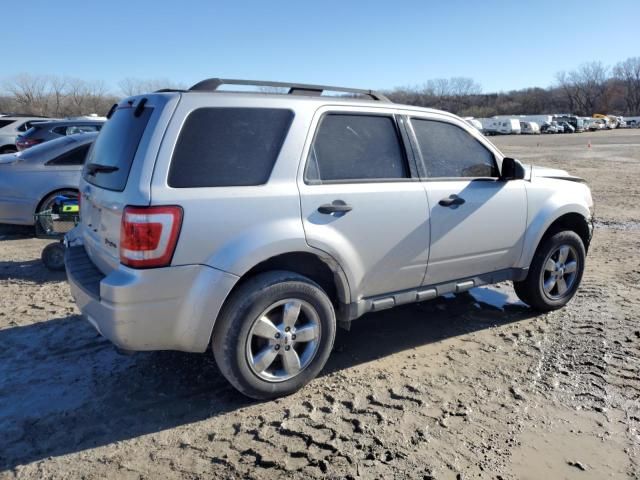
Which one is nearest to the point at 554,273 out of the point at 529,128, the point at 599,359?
the point at 599,359

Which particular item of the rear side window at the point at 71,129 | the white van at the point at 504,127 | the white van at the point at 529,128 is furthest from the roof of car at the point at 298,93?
the white van at the point at 529,128

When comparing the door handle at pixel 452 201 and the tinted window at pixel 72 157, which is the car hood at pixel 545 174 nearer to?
the door handle at pixel 452 201

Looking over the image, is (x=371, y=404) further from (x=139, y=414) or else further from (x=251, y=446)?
(x=139, y=414)

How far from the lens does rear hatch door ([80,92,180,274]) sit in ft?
9.95

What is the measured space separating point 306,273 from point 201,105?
133 centimetres

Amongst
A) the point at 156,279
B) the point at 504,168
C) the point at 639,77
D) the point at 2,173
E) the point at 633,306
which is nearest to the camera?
the point at 156,279

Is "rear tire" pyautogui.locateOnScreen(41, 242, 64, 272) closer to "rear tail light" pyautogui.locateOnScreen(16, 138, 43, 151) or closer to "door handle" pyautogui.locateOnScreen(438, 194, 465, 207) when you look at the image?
"door handle" pyautogui.locateOnScreen(438, 194, 465, 207)

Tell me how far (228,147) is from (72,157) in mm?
5627

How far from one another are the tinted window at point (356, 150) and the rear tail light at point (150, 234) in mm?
957

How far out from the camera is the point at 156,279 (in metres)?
2.97

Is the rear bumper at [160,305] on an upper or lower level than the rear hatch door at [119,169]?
lower

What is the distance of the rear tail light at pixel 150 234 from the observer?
9.62 ft

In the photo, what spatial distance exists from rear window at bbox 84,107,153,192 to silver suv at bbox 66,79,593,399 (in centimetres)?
2

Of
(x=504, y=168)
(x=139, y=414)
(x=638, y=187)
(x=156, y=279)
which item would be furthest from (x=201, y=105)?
(x=638, y=187)
